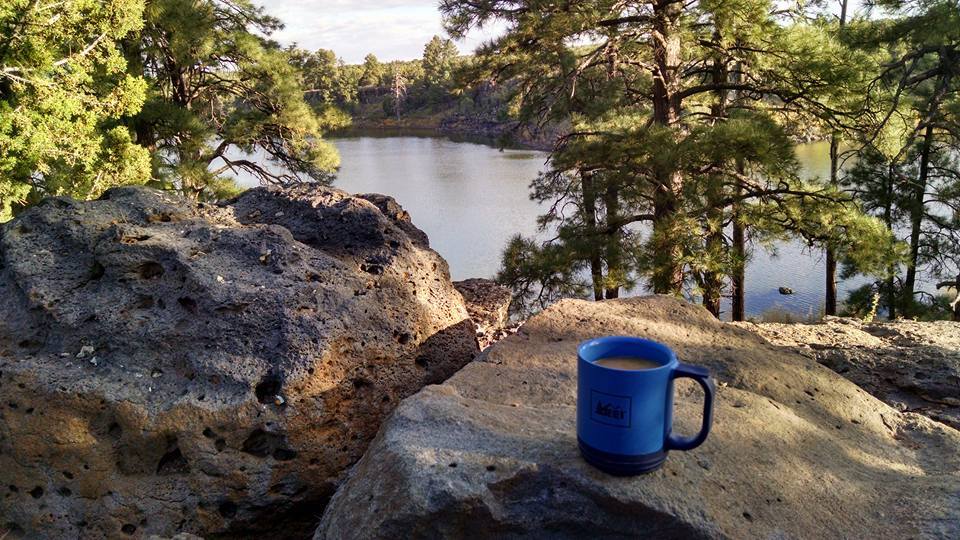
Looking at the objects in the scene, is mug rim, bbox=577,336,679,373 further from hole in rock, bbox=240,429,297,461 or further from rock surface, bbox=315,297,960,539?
hole in rock, bbox=240,429,297,461

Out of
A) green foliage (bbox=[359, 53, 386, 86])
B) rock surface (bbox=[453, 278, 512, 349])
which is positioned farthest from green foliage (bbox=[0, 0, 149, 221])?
green foliage (bbox=[359, 53, 386, 86])

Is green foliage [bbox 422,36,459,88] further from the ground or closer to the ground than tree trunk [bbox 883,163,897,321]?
further from the ground

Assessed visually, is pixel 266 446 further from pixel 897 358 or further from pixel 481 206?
pixel 481 206

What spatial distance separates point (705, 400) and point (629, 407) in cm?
22

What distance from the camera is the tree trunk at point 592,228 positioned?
8.95 meters

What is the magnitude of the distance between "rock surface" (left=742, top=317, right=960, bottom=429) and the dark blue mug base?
97.3 inches

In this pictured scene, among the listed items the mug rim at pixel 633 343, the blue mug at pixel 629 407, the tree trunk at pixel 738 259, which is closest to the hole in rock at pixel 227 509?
the blue mug at pixel 629 407

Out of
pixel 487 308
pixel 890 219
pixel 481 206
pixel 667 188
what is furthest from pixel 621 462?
pixel 481 206

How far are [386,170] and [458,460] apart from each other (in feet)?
89.7

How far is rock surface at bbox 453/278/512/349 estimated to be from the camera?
488cm

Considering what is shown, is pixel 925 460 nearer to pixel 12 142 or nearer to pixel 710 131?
pixel 710 131

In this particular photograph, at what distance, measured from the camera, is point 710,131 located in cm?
731

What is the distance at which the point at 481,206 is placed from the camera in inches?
835

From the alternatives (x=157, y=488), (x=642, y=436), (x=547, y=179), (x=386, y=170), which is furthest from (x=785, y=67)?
(x=386, y=170)
